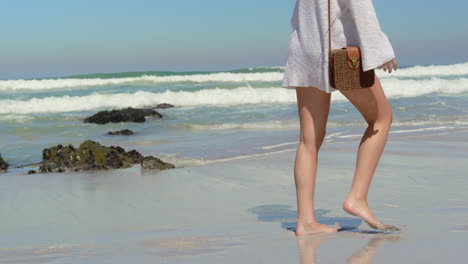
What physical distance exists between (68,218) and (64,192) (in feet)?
2.98

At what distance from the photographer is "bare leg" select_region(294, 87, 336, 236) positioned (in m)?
2.70

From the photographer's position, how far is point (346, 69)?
2457 millimetres

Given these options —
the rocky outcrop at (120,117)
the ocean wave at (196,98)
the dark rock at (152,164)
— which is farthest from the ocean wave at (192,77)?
the dark rock at (152,164)

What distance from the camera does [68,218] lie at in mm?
3516

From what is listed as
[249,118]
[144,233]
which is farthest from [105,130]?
[144,233]

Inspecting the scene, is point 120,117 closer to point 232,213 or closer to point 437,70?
point 232,213

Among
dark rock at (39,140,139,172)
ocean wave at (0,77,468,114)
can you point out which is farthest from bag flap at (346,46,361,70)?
ocean wave at (0,77,468,114)

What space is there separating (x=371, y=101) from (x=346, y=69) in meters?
0.27

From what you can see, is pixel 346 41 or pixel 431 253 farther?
pixel 346 41

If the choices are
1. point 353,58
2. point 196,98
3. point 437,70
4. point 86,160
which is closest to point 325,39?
point 353,58

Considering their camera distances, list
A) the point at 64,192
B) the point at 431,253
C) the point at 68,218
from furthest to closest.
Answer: the point at 64,192 → the point at 68,218 → the point at 431,253

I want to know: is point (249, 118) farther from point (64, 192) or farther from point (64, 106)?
point (64, 106)

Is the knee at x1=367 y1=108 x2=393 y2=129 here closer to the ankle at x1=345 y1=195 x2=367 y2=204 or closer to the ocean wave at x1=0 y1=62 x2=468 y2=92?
the ankle at x1=345 y1=195 x2=367 y2=204

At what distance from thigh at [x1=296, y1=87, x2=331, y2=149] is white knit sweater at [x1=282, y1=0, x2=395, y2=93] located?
0.10 m
